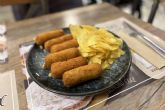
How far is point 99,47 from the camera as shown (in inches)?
26.8

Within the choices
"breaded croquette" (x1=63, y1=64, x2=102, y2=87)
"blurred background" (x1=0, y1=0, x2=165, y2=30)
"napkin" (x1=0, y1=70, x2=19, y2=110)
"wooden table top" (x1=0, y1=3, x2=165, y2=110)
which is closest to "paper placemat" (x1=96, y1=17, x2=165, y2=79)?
"wooden table top" (x1=0, y1=3, x2=165, y2=110)

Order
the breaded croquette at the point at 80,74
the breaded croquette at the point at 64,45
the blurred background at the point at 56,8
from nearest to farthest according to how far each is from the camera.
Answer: the breaded croquette at the point at 80,74 < the breaded croquette at the point at 64,45 < the blurred background at the point at 56,8

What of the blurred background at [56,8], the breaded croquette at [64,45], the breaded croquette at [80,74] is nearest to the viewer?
the breaded croquette at [80,74]

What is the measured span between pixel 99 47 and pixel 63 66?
0.15 m

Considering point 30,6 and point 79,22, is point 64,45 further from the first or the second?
point 30,6

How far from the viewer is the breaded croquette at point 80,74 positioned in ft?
1.90

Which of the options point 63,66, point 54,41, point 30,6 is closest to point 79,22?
point 54,41

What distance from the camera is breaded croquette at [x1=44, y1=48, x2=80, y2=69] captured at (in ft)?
2.17

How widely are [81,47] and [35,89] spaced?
8.2 inches

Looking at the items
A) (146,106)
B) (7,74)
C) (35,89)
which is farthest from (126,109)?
(7,74)

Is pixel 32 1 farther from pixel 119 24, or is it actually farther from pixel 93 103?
pixel 93 103

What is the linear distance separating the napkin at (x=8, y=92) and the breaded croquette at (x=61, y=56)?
0.13 metres

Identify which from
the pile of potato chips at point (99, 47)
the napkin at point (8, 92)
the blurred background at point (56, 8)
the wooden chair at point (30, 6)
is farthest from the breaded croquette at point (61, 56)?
the wooden chair at point (30, 6)

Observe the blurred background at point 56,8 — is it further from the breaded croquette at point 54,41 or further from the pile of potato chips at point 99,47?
the pile of potato chips at point 99,47
